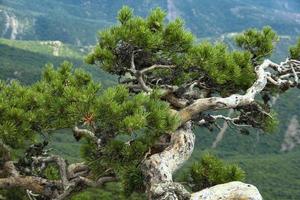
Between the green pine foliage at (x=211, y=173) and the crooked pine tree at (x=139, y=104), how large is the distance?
90 cm

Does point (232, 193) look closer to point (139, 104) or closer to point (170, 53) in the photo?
point (139, 104)

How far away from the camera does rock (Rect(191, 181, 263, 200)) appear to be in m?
8.36

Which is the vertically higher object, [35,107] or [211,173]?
[35,107]

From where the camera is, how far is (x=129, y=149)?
30.2 ft

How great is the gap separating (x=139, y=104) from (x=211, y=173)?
3.12m

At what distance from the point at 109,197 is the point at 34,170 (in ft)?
329

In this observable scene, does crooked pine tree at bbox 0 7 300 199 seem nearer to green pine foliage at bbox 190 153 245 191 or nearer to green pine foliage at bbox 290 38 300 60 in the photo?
green pine foliage at bbox 290 38 300 60

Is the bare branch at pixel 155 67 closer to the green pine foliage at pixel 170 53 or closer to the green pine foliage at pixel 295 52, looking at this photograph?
the green pine foliage at pixel 170 53

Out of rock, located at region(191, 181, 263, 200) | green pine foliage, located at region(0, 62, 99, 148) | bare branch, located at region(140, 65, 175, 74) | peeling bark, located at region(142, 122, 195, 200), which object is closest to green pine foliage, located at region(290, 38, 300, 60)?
bare branch, located at region(140, 65, 175, 74)

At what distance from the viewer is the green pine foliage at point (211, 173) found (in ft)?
34.5

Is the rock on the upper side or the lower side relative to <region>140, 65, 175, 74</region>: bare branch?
lower

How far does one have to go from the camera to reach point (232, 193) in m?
8.47

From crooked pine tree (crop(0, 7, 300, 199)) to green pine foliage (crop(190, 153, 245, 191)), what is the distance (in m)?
0.90

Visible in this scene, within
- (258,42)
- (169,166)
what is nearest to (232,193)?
(169,166)
